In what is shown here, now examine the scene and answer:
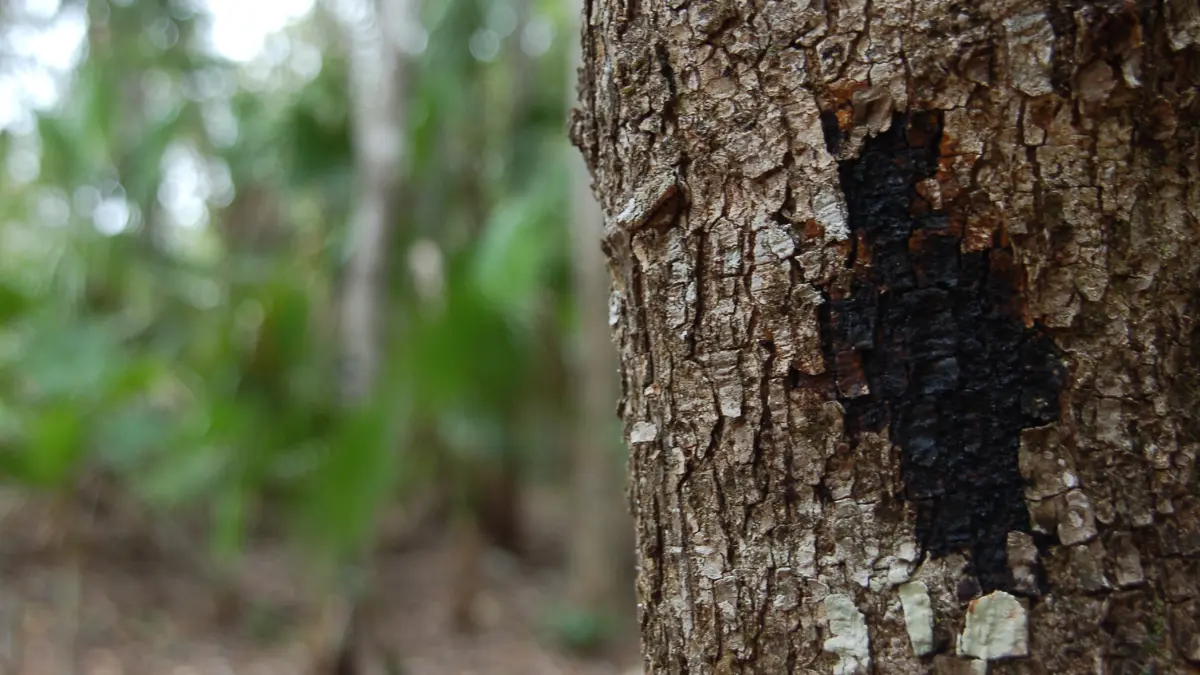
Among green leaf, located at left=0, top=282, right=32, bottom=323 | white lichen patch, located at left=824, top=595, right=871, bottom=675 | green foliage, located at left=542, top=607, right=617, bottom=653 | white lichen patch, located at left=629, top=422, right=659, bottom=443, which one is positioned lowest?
green foliage, located at left=542, top=607, right=617, bottom=653

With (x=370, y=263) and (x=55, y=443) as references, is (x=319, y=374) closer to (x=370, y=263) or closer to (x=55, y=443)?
(x=370, y=263)

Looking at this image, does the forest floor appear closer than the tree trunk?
No

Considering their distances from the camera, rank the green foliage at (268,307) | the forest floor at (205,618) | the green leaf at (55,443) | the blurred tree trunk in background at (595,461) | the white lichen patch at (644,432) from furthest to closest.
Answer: the blurred tree trunk in background at (595,461) → the forest floor at (205,618) → the green leaf at (55,443) → the green foliage at (268,307) → the white lichen patch at (644,432)

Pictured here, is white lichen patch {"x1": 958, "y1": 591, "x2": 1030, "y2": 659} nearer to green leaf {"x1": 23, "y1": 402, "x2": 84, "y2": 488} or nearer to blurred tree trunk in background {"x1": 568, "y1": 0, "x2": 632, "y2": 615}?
blurred tree trunk in background {"x1": 568, "y1": 0, "x2": 632, "y2": 615}

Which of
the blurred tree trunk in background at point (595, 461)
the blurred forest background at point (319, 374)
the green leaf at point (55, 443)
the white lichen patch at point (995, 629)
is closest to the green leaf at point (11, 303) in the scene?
the blurred forest background at point (319, 374)

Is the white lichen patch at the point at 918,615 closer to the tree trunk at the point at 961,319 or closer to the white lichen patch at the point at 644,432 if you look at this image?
the tree trunk at the point at 961,319

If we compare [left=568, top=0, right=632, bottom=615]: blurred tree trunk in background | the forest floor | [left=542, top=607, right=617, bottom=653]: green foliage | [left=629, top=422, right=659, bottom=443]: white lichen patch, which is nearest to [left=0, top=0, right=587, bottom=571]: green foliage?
[left=568, top=0, right=632, bottom=615]: blurred tree trunk in background

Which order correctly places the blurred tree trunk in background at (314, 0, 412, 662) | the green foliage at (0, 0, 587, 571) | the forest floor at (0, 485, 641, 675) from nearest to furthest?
1. the blurred tree trunk in background at (314, 0, 412, 662)
2. the green foliage at (0, 0, 587, 571)
3. the forest floor at (0, 485, 641, 675)
